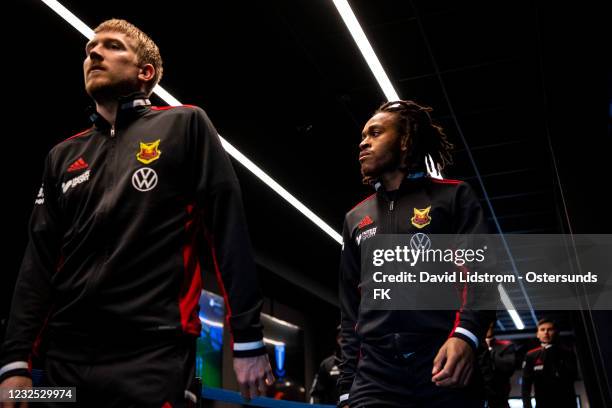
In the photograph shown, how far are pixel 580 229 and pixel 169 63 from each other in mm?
3943

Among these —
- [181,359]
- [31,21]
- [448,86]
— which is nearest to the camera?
[181,359]

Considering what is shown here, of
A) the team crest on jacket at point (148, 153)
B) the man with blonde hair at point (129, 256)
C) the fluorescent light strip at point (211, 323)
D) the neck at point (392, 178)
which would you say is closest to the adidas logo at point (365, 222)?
the neck at point (392, 178)

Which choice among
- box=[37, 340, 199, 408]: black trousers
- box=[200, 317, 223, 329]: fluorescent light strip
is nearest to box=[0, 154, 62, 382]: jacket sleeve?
box=[37, 340, 199, 408]: black trousers

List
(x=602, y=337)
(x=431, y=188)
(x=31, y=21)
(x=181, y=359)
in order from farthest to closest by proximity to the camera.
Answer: (x=31, y=21), (x=602, y=337), (x=431, y=188), (x=181, y=359)

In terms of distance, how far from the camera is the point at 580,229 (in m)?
4.77

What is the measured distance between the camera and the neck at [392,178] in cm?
227

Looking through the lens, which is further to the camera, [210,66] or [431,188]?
[210,66]

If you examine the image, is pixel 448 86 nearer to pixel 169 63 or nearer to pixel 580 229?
pixel 580 229

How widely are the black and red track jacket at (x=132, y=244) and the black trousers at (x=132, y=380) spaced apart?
3 cm

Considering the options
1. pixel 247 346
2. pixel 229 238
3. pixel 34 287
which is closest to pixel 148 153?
pixel 229 238

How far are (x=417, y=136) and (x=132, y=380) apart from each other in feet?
5.24

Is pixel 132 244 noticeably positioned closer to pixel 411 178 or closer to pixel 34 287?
pixel 34 287

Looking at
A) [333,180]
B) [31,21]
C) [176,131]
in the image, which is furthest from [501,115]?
[176,131]

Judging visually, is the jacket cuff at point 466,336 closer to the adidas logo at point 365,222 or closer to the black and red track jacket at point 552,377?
the adidas logo at point 365,222
